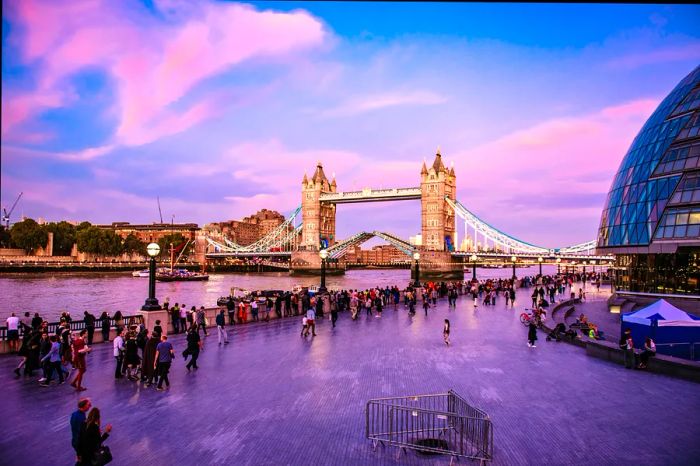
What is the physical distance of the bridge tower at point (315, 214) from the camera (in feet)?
461

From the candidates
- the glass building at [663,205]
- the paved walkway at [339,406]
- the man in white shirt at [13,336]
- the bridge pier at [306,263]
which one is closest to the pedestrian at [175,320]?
the paved walkway at [339,406]

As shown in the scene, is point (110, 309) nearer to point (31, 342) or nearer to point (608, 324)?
point (31, 342)

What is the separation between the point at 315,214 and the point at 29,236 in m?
75.8

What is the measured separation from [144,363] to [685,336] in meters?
18.1

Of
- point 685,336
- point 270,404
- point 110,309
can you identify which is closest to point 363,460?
point 270,404

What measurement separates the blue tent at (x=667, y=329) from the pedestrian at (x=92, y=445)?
17.3 meters

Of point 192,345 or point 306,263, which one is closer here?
point 192,345

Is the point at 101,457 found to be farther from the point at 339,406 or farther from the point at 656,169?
the point at 656,169

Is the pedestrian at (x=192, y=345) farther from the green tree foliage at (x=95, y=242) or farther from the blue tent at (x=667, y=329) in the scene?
the green tree foliage at (x=95, y=242)

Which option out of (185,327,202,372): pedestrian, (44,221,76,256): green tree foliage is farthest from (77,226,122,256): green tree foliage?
(185,327,202,372): pedestrian

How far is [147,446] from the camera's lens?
8594 mm

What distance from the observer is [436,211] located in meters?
120

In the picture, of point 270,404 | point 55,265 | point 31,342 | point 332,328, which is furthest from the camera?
point 55,265

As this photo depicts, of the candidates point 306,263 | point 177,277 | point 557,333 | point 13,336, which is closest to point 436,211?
point 306,263
